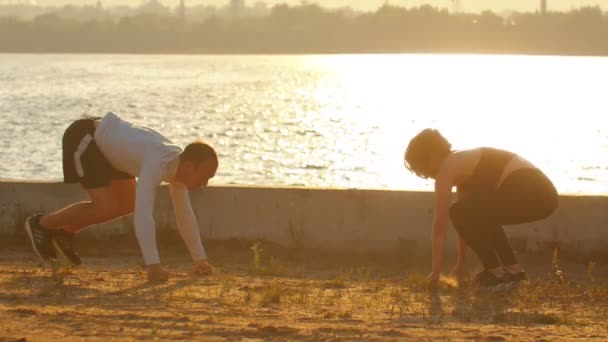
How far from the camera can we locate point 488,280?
8461mm

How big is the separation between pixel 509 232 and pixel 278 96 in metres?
64.6

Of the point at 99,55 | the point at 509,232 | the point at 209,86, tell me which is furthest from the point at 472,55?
the point at 509,232

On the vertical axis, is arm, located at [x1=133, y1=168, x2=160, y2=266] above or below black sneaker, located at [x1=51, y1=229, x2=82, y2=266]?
above

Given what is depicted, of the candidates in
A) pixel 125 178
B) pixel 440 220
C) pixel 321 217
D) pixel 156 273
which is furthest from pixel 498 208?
pixel 321 217

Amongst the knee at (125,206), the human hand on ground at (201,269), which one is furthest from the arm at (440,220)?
the knee at (125,206)

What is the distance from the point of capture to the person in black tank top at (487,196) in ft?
27.5

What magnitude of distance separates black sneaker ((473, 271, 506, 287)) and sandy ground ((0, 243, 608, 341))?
90mm

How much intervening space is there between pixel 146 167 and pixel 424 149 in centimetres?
169

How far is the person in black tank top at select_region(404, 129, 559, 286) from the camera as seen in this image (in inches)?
330

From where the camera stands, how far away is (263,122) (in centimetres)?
5306

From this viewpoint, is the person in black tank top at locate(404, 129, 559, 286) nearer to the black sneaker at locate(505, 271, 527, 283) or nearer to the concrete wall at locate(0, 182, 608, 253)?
the black sneaker at locate(505, 271, 527, 283)

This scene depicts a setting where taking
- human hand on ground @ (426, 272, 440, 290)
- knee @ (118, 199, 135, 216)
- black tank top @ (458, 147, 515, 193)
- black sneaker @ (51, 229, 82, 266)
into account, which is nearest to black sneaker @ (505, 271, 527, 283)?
human hand on ground @ (426, 272, 440, 290)

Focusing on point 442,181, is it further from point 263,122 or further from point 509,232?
point 263,122

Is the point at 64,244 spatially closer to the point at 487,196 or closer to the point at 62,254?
the point at 62,254
